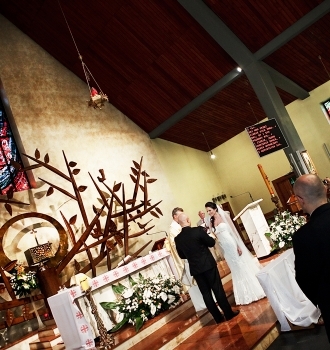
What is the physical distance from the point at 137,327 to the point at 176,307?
0.87 meters

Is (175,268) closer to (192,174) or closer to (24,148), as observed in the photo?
(24,148)

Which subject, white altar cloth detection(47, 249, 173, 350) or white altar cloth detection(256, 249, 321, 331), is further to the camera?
white altar cloth detection(47, 249, 173, 350)

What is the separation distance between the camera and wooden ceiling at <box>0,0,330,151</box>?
7.94 m

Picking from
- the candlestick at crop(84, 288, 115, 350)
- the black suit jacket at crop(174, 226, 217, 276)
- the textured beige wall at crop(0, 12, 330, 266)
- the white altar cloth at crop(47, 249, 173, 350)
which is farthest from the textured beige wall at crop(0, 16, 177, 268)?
the black suit jacket at crop(174, 226, 217, 276)

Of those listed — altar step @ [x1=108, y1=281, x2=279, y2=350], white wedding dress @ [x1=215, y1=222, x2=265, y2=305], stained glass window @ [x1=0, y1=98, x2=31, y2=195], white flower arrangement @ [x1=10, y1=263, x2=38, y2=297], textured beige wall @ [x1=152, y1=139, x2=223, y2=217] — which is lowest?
altar step @ [x1=108, y1=281, x2=279, y2=350]

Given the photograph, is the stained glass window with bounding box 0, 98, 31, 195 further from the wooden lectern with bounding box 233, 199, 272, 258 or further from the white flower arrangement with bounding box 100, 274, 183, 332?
the wooden lectern with bounding box 233, 199, 272, 258

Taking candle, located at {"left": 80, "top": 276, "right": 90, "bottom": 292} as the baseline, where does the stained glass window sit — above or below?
above

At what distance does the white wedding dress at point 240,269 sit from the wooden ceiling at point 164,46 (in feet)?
15.8

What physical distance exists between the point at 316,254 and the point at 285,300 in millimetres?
2248

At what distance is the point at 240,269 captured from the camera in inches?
206

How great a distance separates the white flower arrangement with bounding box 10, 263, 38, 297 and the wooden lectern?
13.5 ft

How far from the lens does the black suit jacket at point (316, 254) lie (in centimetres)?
196

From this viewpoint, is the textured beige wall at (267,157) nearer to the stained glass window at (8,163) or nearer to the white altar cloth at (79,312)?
the stained glass window at (8,163)

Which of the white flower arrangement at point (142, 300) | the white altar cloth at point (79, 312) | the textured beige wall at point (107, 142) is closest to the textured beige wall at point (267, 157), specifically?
the textured beige wall at point (107, 142)
